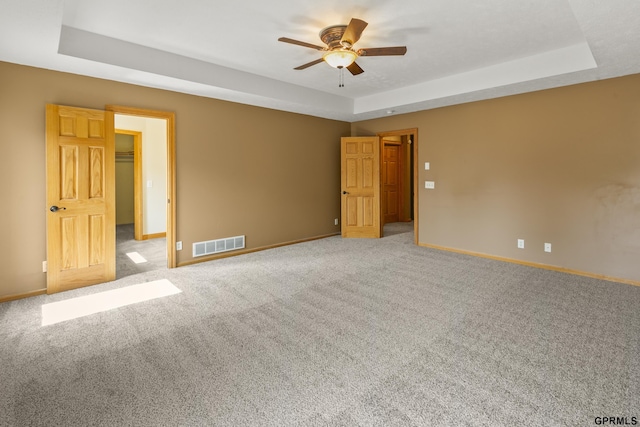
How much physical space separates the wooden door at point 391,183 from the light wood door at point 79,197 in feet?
20.4

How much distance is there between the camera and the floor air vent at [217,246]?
15.9ft

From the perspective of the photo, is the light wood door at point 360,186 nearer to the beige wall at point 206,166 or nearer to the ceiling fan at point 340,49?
the beige wall at point 206,166

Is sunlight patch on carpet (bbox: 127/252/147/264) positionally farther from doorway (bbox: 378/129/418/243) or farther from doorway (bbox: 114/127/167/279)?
doorway (bbox: 378/129/418/243)

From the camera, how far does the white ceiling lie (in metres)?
2.73

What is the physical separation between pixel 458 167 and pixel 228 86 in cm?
371

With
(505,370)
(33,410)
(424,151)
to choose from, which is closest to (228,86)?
(424,151)

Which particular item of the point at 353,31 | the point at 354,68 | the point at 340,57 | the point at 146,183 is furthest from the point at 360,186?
the point at 146,183

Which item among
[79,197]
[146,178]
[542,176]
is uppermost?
[146,178]

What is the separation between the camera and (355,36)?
2.81m

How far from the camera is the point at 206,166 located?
4.83 meters

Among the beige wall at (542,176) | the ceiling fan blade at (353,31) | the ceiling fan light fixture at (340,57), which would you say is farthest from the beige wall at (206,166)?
the ceiling fan blade at (353,31)

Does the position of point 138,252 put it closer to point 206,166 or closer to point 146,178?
point 146,178

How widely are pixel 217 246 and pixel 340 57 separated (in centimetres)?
326

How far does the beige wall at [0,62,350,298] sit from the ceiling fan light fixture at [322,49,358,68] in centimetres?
236
